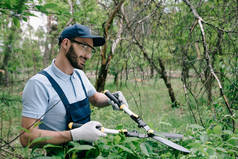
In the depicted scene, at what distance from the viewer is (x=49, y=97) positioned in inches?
72.0

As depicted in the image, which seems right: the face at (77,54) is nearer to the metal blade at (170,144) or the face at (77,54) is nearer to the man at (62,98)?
the man at (62,98)

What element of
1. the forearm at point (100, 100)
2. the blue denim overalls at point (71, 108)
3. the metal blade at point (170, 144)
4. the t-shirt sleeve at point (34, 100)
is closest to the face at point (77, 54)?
the blue denim overalls at point (71, 108)

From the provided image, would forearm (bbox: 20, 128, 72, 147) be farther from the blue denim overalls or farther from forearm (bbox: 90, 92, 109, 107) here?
forearm (bbox: 90, 92, 109, 107)

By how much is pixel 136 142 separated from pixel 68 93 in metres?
0.88

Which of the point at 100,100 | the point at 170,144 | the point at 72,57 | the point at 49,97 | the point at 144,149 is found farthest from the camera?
the point at 100,100

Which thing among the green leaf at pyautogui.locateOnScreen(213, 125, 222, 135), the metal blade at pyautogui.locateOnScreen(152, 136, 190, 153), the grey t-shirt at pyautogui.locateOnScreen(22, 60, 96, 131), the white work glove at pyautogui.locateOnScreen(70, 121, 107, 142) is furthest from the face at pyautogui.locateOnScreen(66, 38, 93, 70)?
the green leaf at pyautogui.locateOnScreen(213, 125, 222, 135)

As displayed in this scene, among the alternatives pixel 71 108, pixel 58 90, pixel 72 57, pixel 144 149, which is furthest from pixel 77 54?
pixel 144 149

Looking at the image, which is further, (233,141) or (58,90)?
(58,90)

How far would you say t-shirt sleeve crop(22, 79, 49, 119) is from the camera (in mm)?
1680

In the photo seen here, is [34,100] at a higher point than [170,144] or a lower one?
higher

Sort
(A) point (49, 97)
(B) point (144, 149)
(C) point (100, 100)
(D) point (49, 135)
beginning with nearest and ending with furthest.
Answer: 1. (B) point (144, 149)
2. (D) point (49, 135)
3. (A) point (49, 97)
4. (C) point (100, 100)

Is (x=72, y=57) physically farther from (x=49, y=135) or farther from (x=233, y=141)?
(x=233, y=141)

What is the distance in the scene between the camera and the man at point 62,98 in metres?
1.63

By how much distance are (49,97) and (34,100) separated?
0.13 metres
